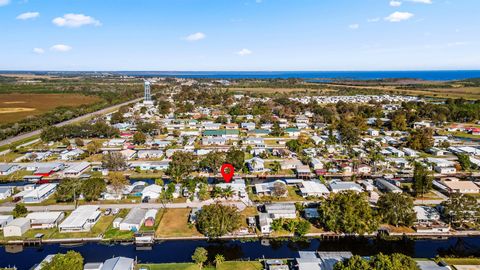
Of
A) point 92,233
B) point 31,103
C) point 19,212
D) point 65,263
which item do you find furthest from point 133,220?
point 31,103

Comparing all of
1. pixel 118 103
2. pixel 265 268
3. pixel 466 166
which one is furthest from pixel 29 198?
pixel 118 103

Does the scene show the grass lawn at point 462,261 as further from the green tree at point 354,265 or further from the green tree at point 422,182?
the green tree at point 422,182

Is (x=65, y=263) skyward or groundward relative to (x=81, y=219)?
skyward

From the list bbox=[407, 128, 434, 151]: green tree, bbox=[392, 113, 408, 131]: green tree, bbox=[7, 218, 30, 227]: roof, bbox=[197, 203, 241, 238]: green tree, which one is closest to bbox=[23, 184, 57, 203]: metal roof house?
bbox=[7, 218, 30, 227]: roof

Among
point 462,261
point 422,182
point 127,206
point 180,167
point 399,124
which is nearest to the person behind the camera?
point 462,261

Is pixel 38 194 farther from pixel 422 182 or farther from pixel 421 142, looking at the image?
pixel 421 142

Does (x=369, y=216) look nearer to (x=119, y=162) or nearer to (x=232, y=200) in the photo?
(x=232, y=200)

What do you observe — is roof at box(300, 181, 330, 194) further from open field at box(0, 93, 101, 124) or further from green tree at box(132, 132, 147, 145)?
open field at box(0, 93, 101, 124)
